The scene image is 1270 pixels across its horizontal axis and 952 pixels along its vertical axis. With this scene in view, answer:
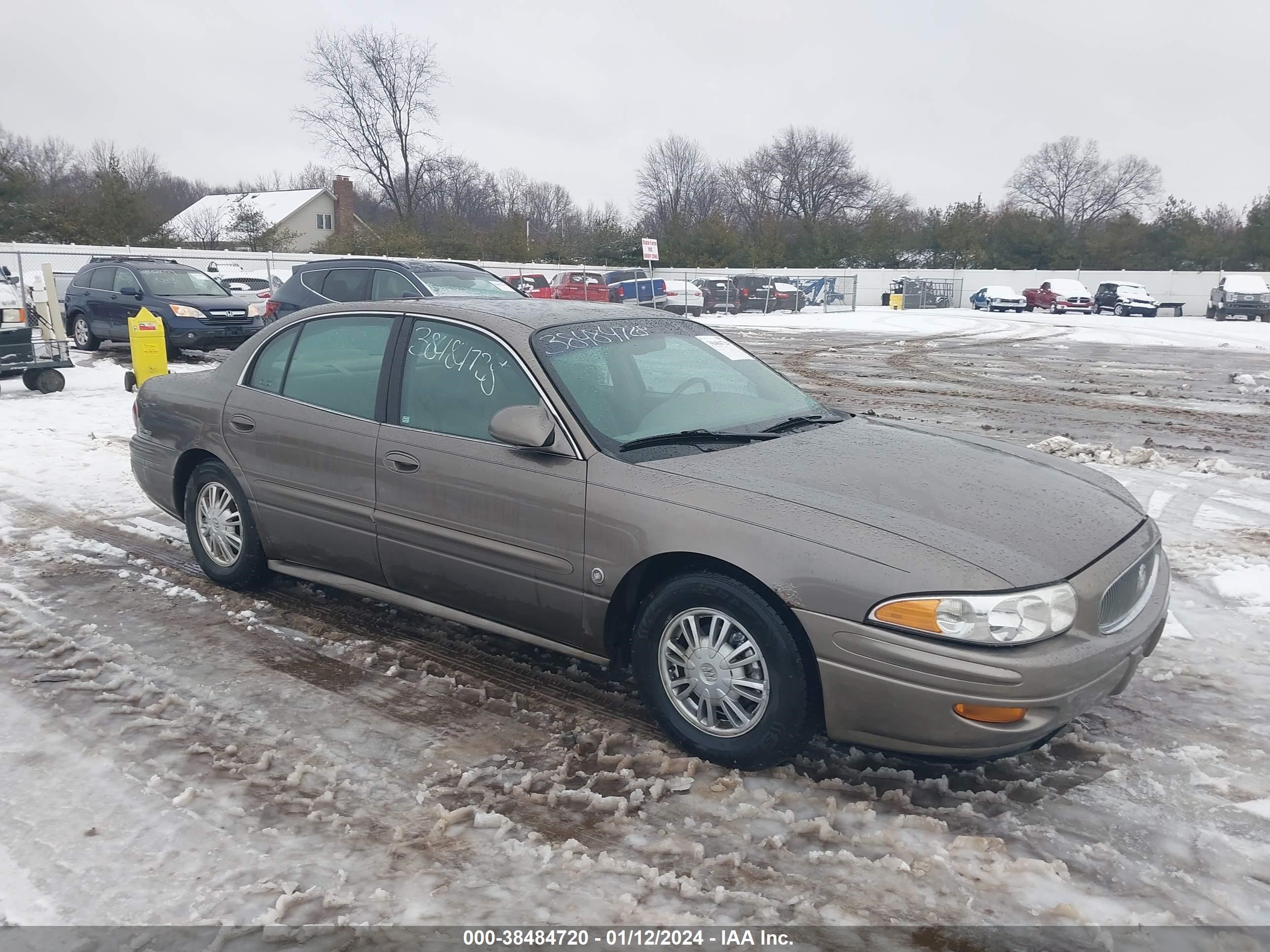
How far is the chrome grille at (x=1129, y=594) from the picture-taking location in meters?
3.20

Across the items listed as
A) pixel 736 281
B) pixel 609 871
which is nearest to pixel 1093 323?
pixel 736 281

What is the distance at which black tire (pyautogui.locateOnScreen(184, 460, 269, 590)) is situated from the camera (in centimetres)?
498

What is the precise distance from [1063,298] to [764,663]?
45.0 meters

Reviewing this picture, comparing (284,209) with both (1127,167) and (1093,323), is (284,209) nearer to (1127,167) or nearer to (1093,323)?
(1093,323)

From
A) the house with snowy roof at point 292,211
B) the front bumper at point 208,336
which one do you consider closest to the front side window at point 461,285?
the front bumper at point 208,336

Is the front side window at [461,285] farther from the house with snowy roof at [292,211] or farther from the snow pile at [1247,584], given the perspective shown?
the house with snowy roof at [292,211]

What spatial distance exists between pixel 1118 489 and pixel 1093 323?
3207 cm

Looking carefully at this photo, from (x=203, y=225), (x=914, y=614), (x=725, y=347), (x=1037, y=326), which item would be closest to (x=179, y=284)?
(x=725, y=347)

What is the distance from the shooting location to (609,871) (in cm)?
286

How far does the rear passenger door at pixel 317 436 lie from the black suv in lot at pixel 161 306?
478 inches

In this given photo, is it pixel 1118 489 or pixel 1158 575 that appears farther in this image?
pixel 1118 489

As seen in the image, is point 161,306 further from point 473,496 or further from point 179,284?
point 473,496

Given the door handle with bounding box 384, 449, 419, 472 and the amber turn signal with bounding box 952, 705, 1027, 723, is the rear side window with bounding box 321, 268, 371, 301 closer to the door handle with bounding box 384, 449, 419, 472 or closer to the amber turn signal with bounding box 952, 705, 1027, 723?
the door handle with bounding box 384, 449, 419, 472

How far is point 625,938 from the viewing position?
8.46 ft
